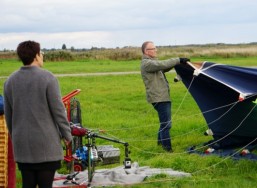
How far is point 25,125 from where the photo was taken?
→ 3992 millimetres

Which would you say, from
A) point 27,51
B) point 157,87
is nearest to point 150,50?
point 157,87

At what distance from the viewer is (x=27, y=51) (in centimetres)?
401

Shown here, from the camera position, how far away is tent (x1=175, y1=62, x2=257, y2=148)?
7273mm

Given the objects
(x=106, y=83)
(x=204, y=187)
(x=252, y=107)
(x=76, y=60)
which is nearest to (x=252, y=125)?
(x=252, y=107)

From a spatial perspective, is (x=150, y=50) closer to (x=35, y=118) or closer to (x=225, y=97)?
(x=225, y=97)

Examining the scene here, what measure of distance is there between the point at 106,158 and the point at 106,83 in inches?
569

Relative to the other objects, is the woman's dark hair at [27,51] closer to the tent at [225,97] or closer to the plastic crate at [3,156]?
the plastic crate at [3,156]

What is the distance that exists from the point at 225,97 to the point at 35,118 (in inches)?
170

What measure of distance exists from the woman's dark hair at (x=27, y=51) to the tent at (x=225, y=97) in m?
3.56

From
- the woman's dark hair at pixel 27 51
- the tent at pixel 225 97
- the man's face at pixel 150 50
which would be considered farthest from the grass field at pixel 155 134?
the woman's dark hair at pixel 27 51

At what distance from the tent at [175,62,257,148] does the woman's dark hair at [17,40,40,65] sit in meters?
3.56

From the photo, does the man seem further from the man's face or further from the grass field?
the grass field

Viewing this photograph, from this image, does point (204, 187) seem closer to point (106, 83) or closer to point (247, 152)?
point (247, 152)

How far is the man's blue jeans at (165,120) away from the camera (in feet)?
26.4
